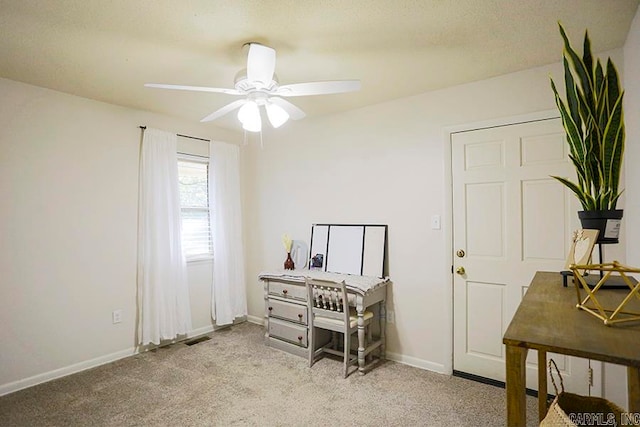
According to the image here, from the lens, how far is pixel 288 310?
10.9ft

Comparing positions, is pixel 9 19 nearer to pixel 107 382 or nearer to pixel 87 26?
pixel 87 26

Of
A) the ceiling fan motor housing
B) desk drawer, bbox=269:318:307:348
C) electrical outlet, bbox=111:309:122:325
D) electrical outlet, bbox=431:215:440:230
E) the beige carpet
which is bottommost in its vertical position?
the beige carpet

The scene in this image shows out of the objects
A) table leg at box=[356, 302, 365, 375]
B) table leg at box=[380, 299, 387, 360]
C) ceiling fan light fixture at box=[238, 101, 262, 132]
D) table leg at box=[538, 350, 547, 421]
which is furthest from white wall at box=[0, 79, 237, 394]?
table leg at box=[538, 350, 547, 421]

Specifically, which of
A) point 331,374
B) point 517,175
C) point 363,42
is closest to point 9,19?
point 363,42

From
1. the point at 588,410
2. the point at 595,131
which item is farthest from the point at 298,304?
the point at 595,131

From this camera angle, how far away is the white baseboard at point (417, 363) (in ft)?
9.44

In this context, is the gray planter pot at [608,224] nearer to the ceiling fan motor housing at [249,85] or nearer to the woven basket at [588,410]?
the woven basket at [588,410]

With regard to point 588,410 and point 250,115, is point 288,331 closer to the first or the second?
point 250,115

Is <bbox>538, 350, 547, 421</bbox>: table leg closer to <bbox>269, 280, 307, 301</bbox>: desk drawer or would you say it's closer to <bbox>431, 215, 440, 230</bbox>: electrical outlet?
<bbox>431, 215, 440, 230</bbox>: electrical outlet

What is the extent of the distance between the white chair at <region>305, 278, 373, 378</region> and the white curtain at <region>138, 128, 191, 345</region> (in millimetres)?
1502

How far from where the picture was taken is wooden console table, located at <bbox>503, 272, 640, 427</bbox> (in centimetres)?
68

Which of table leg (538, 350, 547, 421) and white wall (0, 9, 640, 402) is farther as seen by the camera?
white wall (0, 9, 640, 402)

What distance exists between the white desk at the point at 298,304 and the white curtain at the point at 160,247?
0.94 metres

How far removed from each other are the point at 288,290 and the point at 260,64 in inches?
85.8
